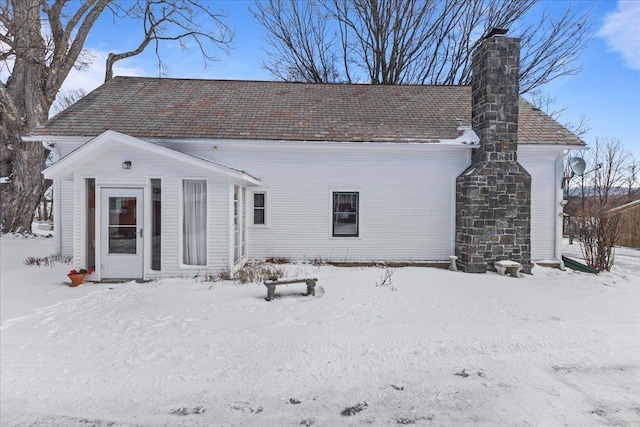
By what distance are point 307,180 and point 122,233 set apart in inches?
190

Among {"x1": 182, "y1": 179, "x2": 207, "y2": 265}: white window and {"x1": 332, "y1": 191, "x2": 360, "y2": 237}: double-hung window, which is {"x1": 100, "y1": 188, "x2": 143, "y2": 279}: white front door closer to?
{"x1": 182, "y1": 179, "x2": 207, "y2": 265}: white window

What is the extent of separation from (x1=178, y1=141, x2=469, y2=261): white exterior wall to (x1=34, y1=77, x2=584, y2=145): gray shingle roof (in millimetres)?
500

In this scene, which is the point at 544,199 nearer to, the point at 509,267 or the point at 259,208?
the point at 509,267

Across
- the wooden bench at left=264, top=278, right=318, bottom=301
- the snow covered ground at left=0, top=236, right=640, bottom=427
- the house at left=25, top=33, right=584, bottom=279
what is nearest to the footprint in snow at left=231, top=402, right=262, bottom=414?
the snow covered ground at left=0, top=236, right=640, bottom=427

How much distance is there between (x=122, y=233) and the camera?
7520 mm

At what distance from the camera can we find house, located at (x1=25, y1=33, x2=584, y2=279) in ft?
24.7

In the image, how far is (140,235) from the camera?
24.5 ft

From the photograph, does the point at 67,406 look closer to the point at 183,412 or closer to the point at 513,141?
the point at 183,412

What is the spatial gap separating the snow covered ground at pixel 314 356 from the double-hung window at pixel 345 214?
3.05 meters

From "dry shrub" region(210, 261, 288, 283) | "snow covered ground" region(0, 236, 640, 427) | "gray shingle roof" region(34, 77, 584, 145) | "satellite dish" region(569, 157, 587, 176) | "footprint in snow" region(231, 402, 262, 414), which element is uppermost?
"gray shingle roof" region(34, 77, 584, 145)

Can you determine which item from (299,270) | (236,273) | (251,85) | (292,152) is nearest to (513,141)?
(292,152)

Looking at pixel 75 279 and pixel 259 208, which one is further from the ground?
pixel 259 208

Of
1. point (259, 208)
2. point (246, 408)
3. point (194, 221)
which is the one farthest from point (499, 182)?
point (246, 408)

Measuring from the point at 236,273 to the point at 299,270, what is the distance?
165 cm
